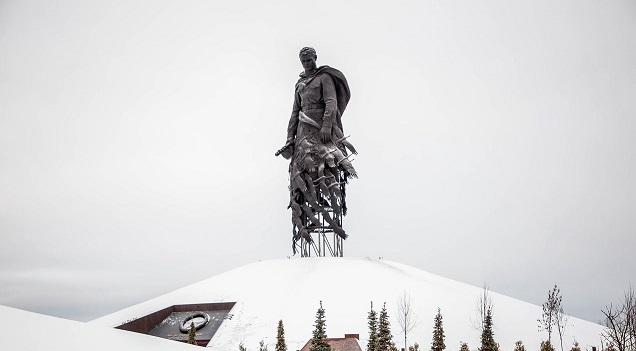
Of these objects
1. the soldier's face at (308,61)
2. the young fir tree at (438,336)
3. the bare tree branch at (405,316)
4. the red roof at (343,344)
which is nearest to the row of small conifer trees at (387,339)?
the young fir tree at (438,336)

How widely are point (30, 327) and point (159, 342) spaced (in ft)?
4.81

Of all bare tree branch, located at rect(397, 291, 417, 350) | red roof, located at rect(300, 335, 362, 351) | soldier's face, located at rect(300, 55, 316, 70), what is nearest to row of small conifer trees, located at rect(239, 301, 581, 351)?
red roof, located at rect(300, 335, 362, 351)

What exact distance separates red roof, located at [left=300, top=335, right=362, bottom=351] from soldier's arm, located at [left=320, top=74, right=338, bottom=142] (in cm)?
1588

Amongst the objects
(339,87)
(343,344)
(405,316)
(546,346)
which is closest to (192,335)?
(343,344)

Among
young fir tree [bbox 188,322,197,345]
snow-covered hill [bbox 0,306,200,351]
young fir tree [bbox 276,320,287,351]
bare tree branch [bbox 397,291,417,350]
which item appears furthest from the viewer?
bare tree branch [bbox 397,291,417,350]

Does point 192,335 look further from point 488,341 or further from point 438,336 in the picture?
point 488,341

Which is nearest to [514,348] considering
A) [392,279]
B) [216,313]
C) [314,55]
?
[392,279]

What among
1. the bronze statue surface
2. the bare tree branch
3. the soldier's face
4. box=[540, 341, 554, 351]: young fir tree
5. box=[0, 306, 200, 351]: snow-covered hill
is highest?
the soldier's face

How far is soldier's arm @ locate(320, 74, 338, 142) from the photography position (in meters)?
37.8

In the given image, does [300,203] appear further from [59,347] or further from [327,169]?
[59,347]

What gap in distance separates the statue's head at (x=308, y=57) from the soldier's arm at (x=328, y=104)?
46.1 inches

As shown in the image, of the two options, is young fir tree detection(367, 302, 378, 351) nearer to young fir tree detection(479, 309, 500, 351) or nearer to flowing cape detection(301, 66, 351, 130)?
young fir tree detection(479, 309, 500, 351)

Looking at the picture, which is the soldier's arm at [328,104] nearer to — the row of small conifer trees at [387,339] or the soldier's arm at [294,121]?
the soldier's arm at [294,121]

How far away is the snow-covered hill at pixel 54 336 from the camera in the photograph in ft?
16.1
